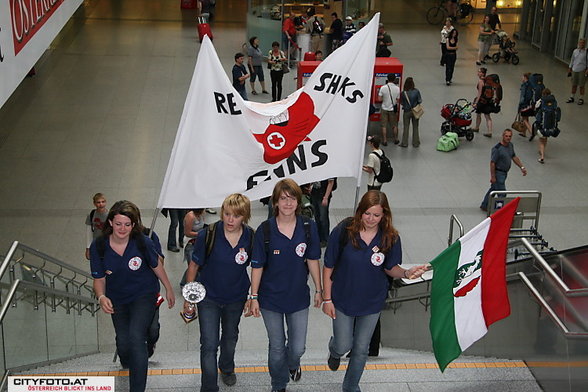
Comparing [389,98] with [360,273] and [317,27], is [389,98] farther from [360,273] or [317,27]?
[360,273]

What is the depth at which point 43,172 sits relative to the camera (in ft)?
50.4

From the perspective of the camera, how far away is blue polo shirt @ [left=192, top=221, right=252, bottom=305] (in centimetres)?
600

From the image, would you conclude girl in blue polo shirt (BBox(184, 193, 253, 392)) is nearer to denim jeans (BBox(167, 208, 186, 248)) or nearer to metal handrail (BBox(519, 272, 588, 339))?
metal handrail (BBox(519, 272, 588, 339))

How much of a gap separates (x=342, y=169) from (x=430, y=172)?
732cm

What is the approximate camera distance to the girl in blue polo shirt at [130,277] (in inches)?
237

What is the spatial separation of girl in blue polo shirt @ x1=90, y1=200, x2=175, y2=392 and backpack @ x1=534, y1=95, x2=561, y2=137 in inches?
453

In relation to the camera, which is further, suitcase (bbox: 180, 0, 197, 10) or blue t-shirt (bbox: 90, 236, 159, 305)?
suitcase (bbox: 180, 0, 197, 10)

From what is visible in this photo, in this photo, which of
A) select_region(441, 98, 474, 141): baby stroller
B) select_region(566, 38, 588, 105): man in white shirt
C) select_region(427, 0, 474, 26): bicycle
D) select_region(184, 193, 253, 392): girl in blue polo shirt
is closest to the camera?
select_region(184, 193, 253, 392): girl in blue polo shirt

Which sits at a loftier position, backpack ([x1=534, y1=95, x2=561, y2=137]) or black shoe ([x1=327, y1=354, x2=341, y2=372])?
black shoe ([x1=327, y1=354, x2=341, y2=372])

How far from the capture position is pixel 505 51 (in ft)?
79.7

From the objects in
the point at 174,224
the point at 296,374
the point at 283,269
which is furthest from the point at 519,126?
the point at 283,269

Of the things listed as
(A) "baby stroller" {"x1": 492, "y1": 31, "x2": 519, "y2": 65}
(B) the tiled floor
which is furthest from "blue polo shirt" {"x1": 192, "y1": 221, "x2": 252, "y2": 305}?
(A) "baby stroller" {"x1": 492, "y1": 31, "x2": 519, "y2": 65}

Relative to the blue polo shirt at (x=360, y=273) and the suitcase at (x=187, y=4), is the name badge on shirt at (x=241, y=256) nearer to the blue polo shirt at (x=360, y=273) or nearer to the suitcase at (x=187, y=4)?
the blue polo shirt at (x=360, y=273)

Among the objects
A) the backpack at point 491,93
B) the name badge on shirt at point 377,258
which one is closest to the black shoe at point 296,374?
the name badge on shirt at point 377,258
